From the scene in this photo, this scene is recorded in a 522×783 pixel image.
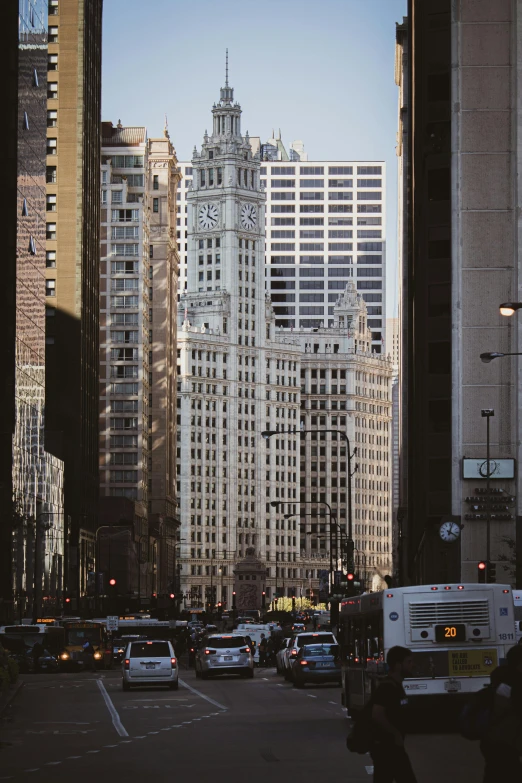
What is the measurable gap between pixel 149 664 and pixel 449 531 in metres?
31.1

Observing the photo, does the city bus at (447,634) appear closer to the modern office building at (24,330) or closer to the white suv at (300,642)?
the white suv at (300,642)

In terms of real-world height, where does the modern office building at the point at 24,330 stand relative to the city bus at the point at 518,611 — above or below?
above

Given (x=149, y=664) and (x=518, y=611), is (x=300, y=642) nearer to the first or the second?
(x=149, y=664)

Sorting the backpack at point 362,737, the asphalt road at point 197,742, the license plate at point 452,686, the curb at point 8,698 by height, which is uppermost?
the backpack at point 362,737

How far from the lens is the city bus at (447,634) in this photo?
26.8 m

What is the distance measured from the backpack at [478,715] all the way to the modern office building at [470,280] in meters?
67.1

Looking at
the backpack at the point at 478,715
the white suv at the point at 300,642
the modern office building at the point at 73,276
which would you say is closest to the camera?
the backpack at the point at 478,715

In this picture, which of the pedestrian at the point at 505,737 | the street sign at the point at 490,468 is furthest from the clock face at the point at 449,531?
the pedestrian at the point at 505,737

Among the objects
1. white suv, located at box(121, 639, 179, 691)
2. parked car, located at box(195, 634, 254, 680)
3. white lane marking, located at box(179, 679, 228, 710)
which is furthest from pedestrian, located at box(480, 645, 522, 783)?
parked car, located at box(195, 634, 254, 680)

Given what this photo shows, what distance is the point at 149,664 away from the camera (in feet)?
157

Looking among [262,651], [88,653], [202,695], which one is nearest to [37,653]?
[88,653]

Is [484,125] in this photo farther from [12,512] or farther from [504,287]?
[12,512]

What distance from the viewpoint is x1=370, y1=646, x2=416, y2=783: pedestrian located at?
46.3 feet

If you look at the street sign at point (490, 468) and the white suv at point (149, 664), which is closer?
the white suv at point (149, 664)
